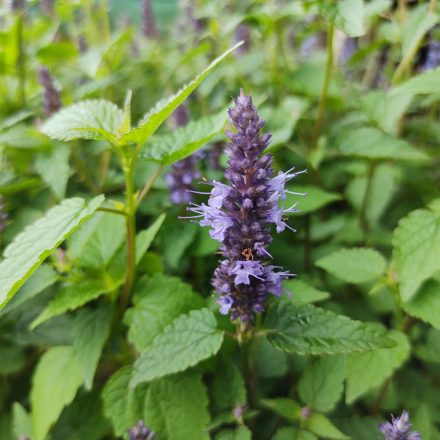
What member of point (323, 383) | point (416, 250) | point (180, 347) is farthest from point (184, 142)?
point (323, 383)

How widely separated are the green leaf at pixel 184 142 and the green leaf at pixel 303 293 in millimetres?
596

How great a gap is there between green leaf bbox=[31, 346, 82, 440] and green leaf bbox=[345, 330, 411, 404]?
0.94 m

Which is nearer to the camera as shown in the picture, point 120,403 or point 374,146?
point 120,403

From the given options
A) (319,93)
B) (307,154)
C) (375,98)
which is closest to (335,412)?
(307,154)

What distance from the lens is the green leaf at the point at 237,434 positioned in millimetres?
1357

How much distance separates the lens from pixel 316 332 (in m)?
1.25

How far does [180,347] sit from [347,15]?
1345 millimetres

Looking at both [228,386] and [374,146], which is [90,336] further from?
[374,146]

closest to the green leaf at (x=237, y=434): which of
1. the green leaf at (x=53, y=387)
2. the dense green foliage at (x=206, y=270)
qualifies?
the dense green foliage at (x=206, y=270)

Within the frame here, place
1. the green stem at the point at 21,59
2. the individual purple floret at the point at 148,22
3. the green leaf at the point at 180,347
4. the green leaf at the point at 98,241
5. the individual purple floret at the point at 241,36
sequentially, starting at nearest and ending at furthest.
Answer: the green leaf at the point at 180,347 < the green leaf at the point at 98,241 < the green stem at the point at 21,59 < the individual purple floret at the point at 241,36 < the individual purple floret at the point at 148,22

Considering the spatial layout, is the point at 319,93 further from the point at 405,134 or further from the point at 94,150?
the point at 94,150

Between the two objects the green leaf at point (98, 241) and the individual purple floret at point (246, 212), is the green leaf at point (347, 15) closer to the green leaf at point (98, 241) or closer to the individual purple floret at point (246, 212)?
the individual purple floret at point (246, 212)

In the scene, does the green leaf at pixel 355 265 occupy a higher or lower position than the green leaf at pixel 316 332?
lower

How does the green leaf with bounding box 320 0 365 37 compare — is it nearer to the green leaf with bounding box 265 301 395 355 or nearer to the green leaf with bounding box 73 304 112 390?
the green leaf with bounding box 265 301 395 355
